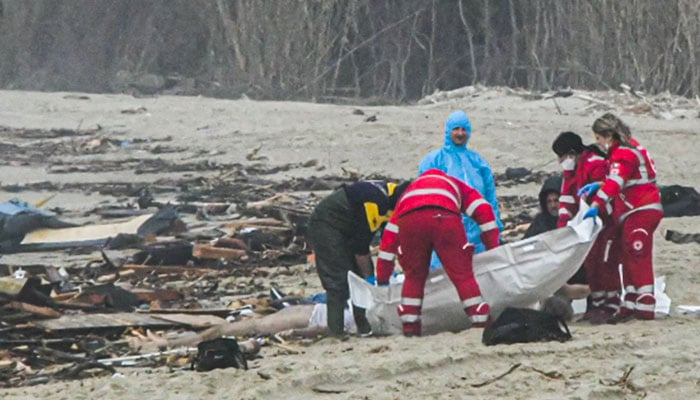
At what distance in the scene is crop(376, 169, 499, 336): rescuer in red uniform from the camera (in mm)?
10094

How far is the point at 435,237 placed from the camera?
10.1 meters

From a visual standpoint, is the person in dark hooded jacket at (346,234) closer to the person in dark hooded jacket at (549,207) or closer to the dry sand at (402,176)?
the dry sand at (402,176)

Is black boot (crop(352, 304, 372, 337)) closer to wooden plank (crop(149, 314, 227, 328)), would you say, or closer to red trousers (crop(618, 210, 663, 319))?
wooden plank (crop(149, 314, 227, 328))

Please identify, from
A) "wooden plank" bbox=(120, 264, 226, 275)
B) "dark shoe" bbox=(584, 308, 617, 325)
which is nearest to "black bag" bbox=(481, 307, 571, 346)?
"dark shoe" bbox=(584, 308, 617, 325)

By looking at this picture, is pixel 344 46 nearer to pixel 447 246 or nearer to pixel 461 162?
pixel 461 162

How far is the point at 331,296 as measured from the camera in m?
10.9

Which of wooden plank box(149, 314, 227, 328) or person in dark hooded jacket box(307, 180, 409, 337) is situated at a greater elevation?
person in dark hooded jacket box(307, 180, 409, 337)

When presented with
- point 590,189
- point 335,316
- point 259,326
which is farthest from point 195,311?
point 590,189

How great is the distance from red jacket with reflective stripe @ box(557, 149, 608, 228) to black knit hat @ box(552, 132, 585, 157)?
7cm

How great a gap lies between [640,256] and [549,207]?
1.22 m

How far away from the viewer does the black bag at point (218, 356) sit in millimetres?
9062

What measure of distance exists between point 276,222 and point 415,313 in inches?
280

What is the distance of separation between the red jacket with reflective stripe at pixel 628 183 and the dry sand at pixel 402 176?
725 millimetres

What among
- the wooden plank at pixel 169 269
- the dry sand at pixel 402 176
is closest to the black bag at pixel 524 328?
the dry sand at pixel 402 176
